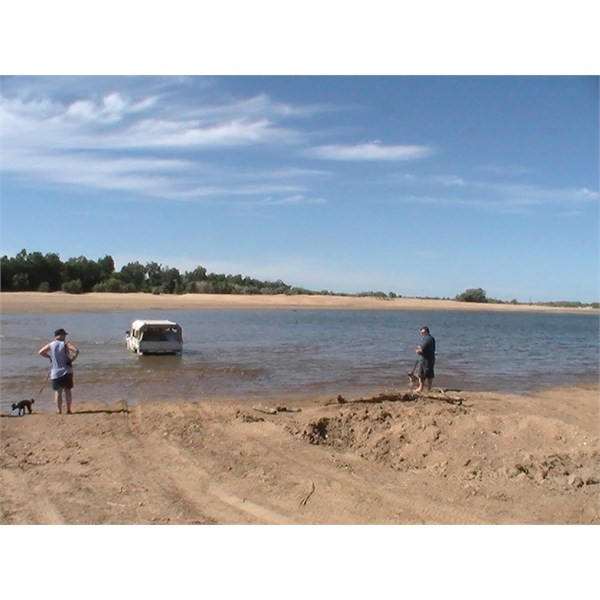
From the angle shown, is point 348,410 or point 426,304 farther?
point 426,304

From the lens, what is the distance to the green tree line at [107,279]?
6241 cm

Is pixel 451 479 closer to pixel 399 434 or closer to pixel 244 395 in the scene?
pixel 399 434

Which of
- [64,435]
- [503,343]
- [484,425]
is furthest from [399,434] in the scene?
[503,343]

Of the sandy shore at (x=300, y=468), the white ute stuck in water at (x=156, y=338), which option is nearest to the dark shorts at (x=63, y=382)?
the sandy shore at (x=300, y=468)

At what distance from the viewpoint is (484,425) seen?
370 inches

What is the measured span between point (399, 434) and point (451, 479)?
161 cm

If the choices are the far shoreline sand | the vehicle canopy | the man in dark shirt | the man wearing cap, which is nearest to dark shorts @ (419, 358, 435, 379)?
the man in dark shirt

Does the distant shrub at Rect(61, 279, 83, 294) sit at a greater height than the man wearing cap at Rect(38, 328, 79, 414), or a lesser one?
greater

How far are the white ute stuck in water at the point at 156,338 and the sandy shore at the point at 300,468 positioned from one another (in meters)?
13.9

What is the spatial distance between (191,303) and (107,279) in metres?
11.0

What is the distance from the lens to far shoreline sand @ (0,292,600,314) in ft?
189

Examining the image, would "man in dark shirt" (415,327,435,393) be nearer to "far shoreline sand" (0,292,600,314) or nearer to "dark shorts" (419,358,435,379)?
"dark shorts" (419,358,435,379)

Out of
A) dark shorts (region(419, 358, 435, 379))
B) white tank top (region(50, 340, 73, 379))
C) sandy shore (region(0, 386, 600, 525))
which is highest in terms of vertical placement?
white tank top (region(50, 340, 73, 379))

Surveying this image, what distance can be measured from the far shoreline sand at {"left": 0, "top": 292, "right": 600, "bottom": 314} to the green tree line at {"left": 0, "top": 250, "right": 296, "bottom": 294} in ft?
5.14
